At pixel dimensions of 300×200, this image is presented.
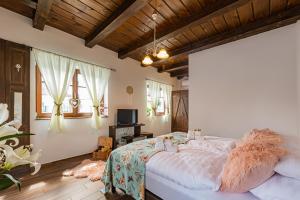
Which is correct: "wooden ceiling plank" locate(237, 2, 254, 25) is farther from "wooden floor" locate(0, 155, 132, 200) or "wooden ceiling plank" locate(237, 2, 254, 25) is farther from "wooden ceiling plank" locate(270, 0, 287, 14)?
"wooden floor" locate(0, 155, 132, 200)

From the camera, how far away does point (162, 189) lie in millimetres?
1628

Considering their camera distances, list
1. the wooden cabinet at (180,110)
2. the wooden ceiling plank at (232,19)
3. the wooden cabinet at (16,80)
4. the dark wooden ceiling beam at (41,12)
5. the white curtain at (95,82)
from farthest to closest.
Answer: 1. the wooden cabinet at (180,110)
2. the white curtain at (95,82)
3. the wooden ceiling plank at (232,19)
4. the wooden cabinet at (16,80)
5. the dark wooden ceiling beam at (41,12)

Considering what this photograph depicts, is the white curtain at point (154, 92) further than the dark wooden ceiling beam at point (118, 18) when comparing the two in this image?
Yes

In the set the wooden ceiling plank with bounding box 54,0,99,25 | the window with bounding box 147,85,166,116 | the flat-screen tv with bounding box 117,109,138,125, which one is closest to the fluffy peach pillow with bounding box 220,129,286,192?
the wooden ceiling plank with bounding box 54,0,99,25

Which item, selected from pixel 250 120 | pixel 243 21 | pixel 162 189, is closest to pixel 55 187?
pixel 162 189

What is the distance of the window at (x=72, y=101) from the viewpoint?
306 centimetres

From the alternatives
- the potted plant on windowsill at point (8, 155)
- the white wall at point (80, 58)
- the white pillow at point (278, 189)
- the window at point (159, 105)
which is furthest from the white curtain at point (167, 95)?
the potted plant on windowsill at point (8, 155)

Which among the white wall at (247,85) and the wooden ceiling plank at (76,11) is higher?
the wooden ceiling plank at (76,11)

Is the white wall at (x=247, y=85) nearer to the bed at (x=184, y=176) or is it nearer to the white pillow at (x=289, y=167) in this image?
the bed at (x=184, y=176)

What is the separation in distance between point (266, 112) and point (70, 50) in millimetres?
4173

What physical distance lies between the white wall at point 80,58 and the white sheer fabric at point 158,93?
392mm

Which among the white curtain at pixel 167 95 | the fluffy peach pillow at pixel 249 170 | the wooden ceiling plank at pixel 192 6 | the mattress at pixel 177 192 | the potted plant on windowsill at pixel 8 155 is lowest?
the mattress at pixel 177 192

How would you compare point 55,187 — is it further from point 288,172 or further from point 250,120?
point 250,120

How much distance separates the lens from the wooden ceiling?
2455 mm
